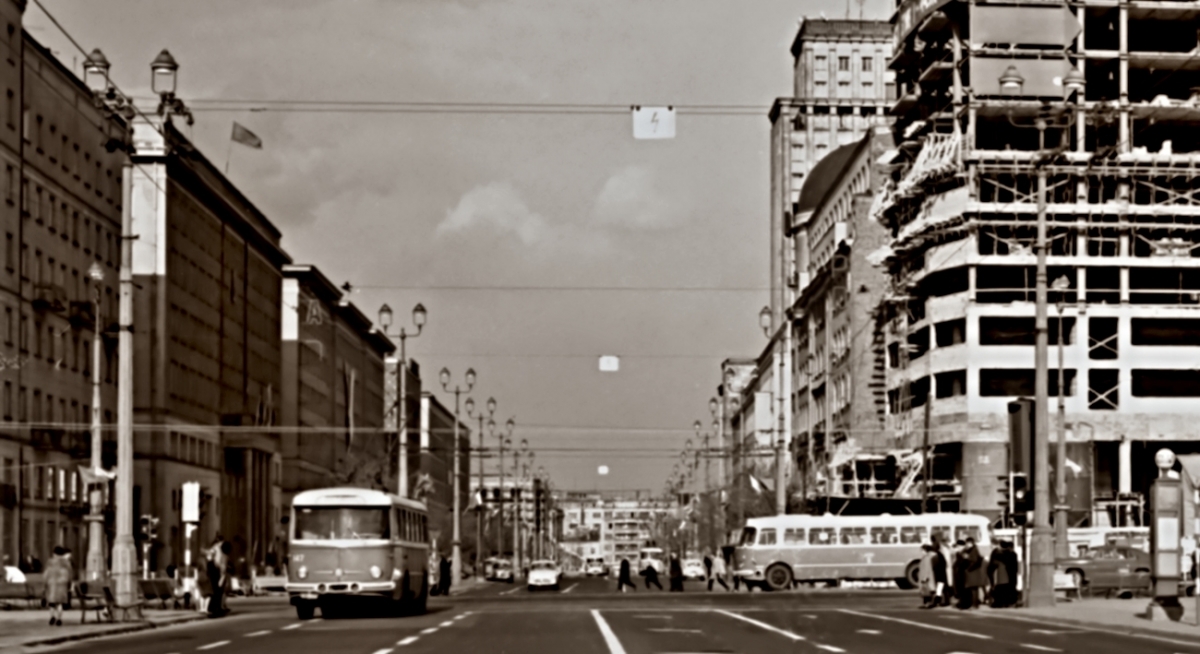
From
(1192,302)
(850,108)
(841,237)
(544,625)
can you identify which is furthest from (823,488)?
(544,625)

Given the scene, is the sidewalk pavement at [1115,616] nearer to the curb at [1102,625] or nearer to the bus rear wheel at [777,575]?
the curb at [1102,625]

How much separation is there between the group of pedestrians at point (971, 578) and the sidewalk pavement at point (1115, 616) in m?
0.82

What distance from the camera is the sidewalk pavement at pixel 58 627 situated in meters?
31.1

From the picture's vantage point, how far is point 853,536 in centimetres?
7331

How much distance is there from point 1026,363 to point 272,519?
54588 mm

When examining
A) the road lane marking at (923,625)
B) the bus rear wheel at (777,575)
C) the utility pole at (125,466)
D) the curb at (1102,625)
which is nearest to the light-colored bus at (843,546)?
the bus rear wheel at (777,575)

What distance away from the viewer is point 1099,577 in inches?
2375

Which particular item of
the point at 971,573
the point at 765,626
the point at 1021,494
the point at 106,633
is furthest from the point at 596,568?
the point at 765,626

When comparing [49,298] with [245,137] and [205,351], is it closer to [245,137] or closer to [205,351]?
[205,351]

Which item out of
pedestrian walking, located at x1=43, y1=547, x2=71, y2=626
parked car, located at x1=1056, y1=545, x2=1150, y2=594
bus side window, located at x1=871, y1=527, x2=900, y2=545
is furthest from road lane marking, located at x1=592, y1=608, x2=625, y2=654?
bus side window, located at x1=871, y1=527, x2=900, y2=545

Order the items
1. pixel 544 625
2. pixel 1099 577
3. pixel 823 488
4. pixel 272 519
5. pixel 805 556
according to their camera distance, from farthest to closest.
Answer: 1. pixel 272 519
2. pixel 823 488
3. pixel 805 556
4. pixel 1099 577
5. pixel 544 625

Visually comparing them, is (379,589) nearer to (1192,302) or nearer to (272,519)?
(1192,302)

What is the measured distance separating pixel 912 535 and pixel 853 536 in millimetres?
2156

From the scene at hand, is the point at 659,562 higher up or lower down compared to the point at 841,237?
lower down
